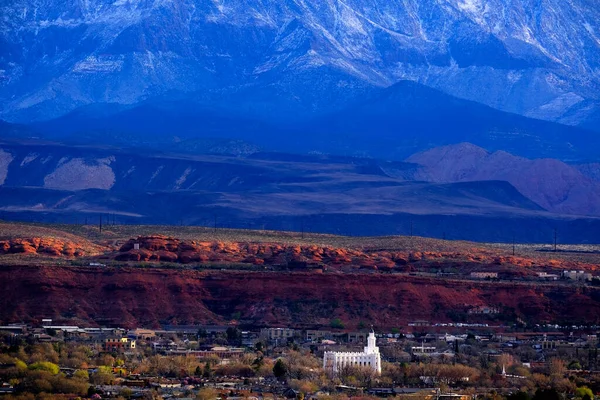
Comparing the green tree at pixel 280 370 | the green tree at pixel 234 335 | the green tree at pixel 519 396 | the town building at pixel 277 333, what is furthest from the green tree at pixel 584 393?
the town building at pixel 277 333

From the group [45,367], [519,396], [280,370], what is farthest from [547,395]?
[45,367]

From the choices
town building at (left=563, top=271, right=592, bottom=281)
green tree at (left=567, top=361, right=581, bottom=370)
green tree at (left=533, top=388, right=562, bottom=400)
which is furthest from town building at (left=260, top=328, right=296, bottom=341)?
green tree at (left=533, top=388, right=562, bottom=400)

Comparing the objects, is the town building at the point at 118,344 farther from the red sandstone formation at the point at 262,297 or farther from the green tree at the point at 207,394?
the green tree at the point at 207,394

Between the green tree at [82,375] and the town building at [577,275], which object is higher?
the town building at [577,275]

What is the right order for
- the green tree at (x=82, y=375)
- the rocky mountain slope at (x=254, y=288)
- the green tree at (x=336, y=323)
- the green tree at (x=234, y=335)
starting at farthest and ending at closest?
1. the rocky mountain slope at (x=254, y=288)
2. the green tree at (x=336, y=323)
3. the green tree at (x=234, y=335)
4. the green tree at (x=82, y=375)

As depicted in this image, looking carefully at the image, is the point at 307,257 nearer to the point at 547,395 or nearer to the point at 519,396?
the point at 519,396

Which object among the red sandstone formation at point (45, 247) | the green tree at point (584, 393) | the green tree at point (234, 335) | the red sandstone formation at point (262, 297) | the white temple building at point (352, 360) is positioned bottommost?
the green tree at point (584, 393)

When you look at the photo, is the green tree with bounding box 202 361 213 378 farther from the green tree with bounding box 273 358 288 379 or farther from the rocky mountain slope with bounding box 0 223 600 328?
the rocky mountain slope with bounding box 0 223 600 328

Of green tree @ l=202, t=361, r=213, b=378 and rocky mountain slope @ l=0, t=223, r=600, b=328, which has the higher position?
rocky mountain slope @ l=0, t=223, r=600, b=328
